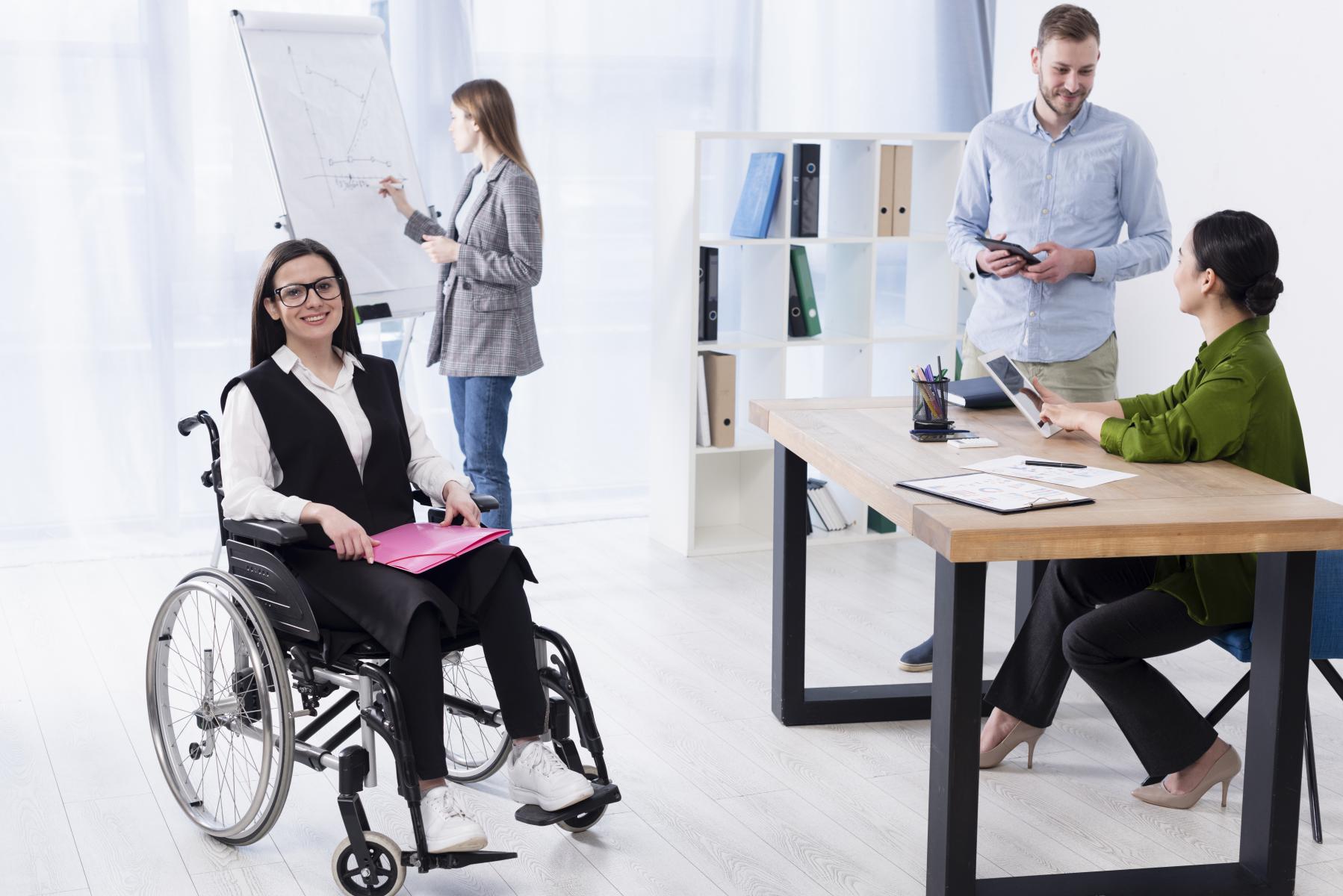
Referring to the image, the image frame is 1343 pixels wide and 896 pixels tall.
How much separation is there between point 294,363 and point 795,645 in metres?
1.29

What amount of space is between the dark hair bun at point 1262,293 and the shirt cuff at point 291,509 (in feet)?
5.64

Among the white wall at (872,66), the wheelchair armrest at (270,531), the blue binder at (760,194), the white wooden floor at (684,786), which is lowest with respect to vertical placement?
the white wooden floor at (684,786)

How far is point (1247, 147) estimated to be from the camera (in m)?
4.23

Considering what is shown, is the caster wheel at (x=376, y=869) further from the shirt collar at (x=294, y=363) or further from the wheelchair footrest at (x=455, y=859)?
the shirt collar at (x=294, y=363)

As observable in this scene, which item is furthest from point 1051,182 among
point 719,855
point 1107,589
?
point 719,855

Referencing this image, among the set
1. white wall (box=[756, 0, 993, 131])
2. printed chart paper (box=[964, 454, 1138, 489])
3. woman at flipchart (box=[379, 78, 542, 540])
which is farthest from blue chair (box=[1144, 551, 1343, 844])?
white wall (box=[756, 0, 993, 131])

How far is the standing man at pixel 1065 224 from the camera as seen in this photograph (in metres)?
3.28

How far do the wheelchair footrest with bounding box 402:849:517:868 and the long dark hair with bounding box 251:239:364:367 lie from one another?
0.97 m

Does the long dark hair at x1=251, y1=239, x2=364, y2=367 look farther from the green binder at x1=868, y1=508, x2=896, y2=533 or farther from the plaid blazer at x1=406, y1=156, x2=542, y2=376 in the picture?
the green binder at x1=868, y1=508, x2=896, y2=533

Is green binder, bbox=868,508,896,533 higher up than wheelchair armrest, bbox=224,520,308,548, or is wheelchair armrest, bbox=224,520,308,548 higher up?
wheelchair armrest, bbox=224,520,308,548

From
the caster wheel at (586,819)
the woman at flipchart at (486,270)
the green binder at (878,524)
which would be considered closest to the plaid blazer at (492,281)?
the woman at flipchart at (486,270)

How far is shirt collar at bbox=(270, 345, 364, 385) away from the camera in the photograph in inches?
104

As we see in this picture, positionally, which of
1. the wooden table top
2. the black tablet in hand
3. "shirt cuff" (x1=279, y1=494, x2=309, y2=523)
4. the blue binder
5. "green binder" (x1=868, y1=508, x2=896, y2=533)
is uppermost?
the blue binder

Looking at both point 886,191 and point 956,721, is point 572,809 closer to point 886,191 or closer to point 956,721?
point 956,721
